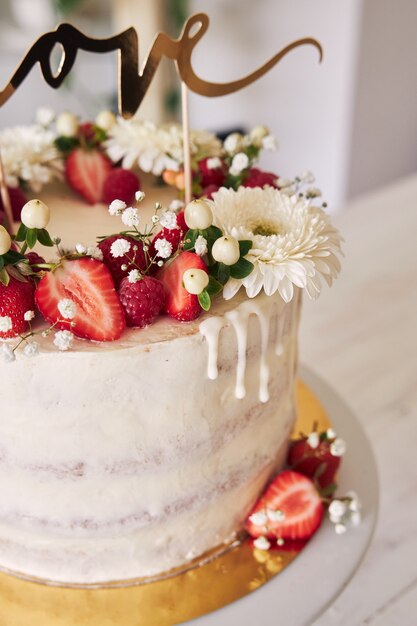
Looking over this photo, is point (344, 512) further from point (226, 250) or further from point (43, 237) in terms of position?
point (43, 237)

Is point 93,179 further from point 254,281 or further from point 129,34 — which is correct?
point 254,281

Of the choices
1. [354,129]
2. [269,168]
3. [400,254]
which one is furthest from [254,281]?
[269,168]

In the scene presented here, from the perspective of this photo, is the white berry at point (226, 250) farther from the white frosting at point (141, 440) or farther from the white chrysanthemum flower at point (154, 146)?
the white chrysanthemum flower at point (154, 146)

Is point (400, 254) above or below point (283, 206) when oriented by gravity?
below

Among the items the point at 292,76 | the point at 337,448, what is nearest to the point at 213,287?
the point at 337,448

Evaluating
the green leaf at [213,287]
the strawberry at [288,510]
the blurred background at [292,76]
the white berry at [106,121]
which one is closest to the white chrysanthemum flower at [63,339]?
the green leaf at [213,287]

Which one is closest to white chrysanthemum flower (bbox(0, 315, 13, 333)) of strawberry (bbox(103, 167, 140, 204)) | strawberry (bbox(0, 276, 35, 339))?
strawberry (bbox(0, 276, 35, 339))

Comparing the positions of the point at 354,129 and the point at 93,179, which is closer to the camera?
the point at 93,179
